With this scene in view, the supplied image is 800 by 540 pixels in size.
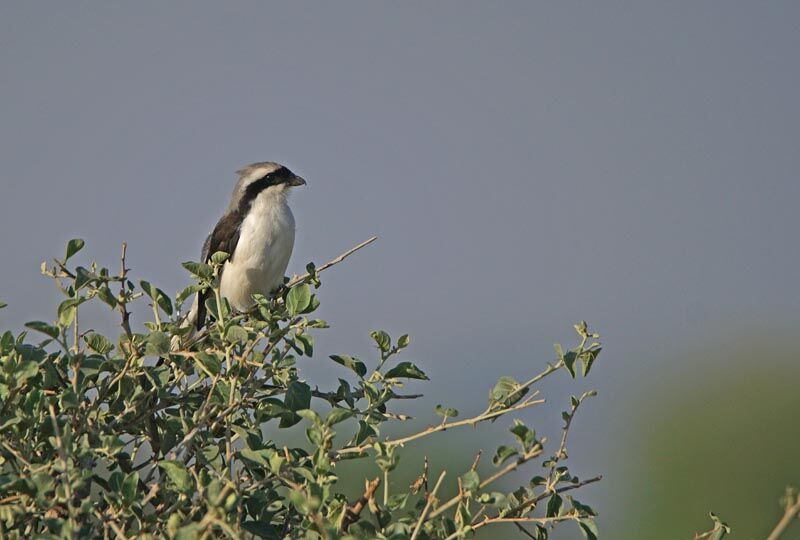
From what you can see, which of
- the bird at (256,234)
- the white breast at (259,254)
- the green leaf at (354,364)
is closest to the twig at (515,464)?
the green leaf at (354,364)

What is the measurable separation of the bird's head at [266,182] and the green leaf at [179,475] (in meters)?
4.13

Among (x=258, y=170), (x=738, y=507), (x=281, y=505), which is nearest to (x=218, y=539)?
(x=281, y=505)

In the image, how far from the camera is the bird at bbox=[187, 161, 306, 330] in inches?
234

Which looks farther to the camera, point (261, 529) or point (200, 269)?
point (200, 269)

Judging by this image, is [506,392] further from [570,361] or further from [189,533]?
[189,533]

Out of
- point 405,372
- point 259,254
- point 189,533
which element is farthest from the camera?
point 259,254

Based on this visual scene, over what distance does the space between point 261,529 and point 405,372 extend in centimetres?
65

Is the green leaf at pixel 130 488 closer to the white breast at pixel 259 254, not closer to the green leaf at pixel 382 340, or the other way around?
the green leaf at pixel 382 340

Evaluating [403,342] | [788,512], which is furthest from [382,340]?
[788,512]

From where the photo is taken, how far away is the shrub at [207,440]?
2.12 m

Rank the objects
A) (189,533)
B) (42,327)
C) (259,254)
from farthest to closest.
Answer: (259,254) → (42,327) → (189,533)

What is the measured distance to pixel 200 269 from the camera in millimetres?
3043

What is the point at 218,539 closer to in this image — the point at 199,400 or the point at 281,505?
the point at 281,505

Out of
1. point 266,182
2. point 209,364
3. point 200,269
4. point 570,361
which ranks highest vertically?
point 266,182
